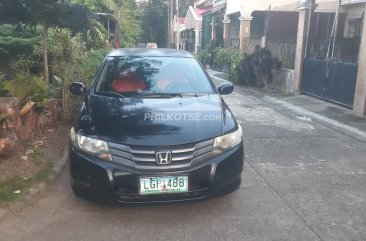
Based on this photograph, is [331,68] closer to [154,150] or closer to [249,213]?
[249,213]

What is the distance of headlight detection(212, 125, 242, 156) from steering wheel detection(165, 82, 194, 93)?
112 cm

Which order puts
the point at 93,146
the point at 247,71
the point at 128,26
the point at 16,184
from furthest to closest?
the point at 128,26
the point at 247,71
the point at 16,184
the point at 93,146

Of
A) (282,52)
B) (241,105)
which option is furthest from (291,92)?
(241,105)

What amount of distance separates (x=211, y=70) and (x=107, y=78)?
63.5ft

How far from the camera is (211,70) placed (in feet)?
78.8

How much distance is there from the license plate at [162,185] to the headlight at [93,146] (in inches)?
15.9

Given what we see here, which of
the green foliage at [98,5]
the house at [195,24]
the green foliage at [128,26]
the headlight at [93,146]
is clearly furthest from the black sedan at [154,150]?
the house at [195,24]

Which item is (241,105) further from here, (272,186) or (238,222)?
(238,222)

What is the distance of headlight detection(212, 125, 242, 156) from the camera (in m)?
3.78

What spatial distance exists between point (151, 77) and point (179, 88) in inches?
15.6

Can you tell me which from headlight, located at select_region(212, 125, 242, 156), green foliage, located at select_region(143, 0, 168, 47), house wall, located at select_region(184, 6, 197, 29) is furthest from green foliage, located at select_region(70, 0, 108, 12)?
green foliage, located at select_region(143, 0, 168, 47)

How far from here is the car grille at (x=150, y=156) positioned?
3.59m

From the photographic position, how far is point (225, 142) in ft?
12.7

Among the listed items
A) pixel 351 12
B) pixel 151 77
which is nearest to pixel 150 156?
pixel 151 77
